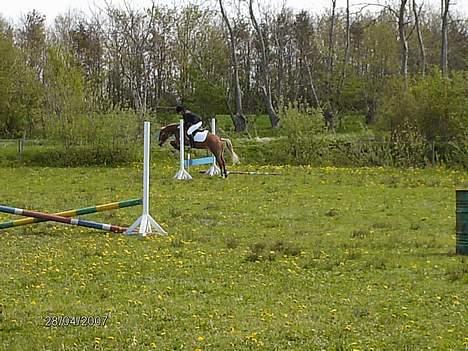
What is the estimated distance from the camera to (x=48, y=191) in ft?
62.4

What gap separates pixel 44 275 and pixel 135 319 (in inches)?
87.9

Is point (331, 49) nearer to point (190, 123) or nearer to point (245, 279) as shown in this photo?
point (190, 123)

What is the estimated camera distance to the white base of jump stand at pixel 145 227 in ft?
38.1

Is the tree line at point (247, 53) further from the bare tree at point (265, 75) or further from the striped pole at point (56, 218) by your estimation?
the striped pole at point (56, 218)

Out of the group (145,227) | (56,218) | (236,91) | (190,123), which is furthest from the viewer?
(236,91)

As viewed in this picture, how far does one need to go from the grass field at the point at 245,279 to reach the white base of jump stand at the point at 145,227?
28cm

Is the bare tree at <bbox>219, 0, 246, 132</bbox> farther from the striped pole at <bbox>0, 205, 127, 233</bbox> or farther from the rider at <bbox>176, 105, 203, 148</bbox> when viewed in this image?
the striped pole at <bbox>0, 205, 127, 233</bbox>

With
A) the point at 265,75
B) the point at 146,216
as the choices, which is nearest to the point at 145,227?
the point at 146,216

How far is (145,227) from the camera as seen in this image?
1166 cm

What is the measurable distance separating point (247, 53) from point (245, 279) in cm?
3859

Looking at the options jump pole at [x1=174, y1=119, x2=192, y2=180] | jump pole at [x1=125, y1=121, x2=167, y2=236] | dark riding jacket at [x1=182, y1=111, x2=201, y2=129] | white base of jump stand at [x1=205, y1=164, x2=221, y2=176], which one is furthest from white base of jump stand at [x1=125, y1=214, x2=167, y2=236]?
white base of jump stand at [x1=205, y1=164, x2=221, y2=176]

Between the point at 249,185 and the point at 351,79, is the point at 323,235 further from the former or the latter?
the point at 351,79

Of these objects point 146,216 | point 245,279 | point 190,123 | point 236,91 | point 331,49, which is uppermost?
point 331,49

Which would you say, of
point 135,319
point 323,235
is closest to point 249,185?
point 323,235
